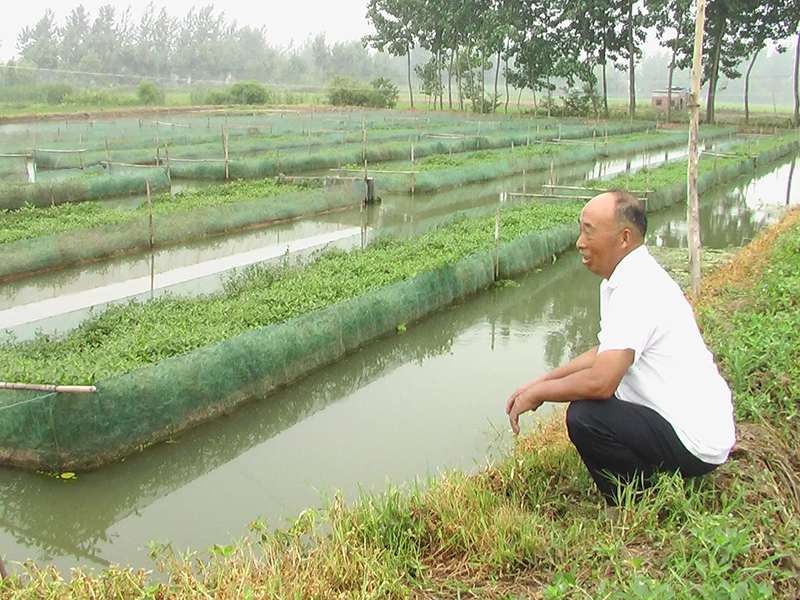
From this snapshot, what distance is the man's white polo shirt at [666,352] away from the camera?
302 cm

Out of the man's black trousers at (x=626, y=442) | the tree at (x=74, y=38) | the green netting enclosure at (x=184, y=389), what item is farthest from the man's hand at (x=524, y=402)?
the tree at (x=74, y=38)

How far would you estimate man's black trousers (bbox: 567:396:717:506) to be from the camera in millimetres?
3119

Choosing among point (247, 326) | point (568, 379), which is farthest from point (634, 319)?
point (247, 326)

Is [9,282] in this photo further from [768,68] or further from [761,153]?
[768,68]

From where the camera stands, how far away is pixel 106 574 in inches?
131

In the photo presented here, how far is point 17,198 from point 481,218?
8576 mm

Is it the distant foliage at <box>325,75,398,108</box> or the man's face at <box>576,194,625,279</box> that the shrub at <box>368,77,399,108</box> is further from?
the man's face at <box>576,194,625,279</box>

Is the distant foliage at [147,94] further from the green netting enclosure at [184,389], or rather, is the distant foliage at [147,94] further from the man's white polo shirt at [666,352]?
the man's white polo shirt at [666,352]

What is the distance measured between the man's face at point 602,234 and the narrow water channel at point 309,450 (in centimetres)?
255

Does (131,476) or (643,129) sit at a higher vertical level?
(643,129)

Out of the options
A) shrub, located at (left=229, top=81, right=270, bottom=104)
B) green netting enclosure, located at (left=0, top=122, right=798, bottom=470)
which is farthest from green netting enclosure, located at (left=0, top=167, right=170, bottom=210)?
shrub, located at (left=229, top=81, right=270, bottom=104)

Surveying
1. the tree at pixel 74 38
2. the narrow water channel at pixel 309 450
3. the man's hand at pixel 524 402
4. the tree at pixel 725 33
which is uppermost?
the tree at pixel 74 38

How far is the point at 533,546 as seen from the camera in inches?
128

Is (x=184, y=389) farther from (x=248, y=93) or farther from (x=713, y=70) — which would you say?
(x=248, y=93)
